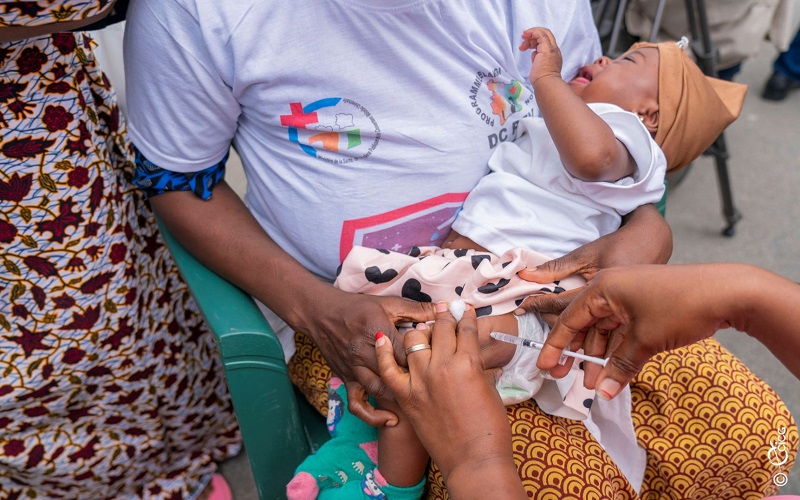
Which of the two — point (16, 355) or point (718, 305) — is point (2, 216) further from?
point (718, 305)

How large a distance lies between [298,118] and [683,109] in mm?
848

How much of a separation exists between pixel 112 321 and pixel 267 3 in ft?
2.73

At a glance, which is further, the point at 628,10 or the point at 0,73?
Answer: the point at 628,10

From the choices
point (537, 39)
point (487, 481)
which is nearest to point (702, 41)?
point (537, 39)

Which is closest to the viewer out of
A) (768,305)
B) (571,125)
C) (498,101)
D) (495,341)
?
(768,305)

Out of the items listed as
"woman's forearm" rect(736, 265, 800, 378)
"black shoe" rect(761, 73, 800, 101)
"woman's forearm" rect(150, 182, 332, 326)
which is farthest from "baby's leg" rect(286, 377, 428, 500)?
"black shoe" rect(761, 73, 800, 101)

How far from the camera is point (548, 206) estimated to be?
1452 millimetres

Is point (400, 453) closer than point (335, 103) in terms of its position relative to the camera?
Yes

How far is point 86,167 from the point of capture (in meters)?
1.47

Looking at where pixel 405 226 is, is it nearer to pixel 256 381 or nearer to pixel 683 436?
pixel 256 381

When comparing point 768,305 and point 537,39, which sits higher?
point 537,39

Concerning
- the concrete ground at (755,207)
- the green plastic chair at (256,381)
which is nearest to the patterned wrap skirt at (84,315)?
the green plastic chair at (256,381)

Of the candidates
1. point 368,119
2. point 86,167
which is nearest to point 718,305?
point 368,119

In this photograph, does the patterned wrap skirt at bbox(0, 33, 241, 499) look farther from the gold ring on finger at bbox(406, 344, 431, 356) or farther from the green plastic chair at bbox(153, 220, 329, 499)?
the gold ring on finger at bbox(406, 344, 431, 356)
